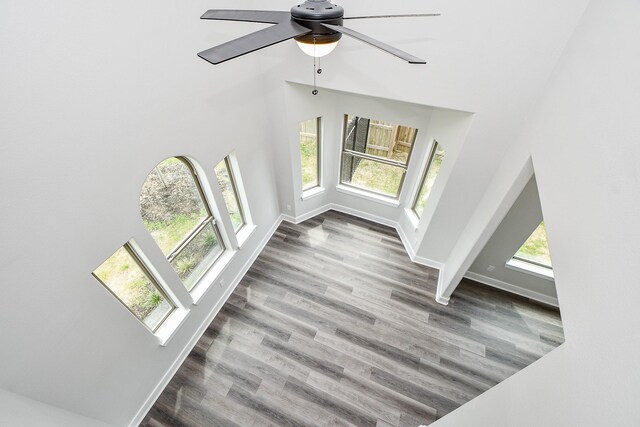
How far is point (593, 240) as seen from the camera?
4.93 feet

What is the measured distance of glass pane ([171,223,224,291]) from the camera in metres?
3.66

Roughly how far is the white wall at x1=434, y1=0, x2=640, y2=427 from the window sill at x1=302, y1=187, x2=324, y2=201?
3.98 metres

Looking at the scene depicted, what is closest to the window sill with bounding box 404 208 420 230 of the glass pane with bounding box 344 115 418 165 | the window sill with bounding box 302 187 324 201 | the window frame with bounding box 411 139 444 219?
the window frame with bounding box 411 139 444 219

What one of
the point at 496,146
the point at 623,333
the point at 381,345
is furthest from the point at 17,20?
the point at 381,345

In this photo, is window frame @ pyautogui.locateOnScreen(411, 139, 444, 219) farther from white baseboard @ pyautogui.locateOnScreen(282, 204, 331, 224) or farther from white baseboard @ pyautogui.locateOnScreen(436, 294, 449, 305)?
white baseboard @ pyautogui.locateOnScreen(282, 204, 331, 224)

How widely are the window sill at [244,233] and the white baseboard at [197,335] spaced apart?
52cm

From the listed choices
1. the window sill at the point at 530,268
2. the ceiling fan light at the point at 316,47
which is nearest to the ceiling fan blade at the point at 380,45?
the ceiling fan light at the point at 316,47

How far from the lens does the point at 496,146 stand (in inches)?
130

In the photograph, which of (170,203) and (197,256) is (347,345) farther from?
(170,203)

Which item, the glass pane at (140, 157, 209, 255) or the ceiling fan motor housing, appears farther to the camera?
the glass pane at (140, 157, 209, 255)

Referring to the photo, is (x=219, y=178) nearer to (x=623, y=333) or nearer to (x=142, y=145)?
(x=142, y=145)

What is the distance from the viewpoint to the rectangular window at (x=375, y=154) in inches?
195

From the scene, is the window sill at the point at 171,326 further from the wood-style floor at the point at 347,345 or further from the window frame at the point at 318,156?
the window frame at the point at 318,156

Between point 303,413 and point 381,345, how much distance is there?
1391 millimetres
